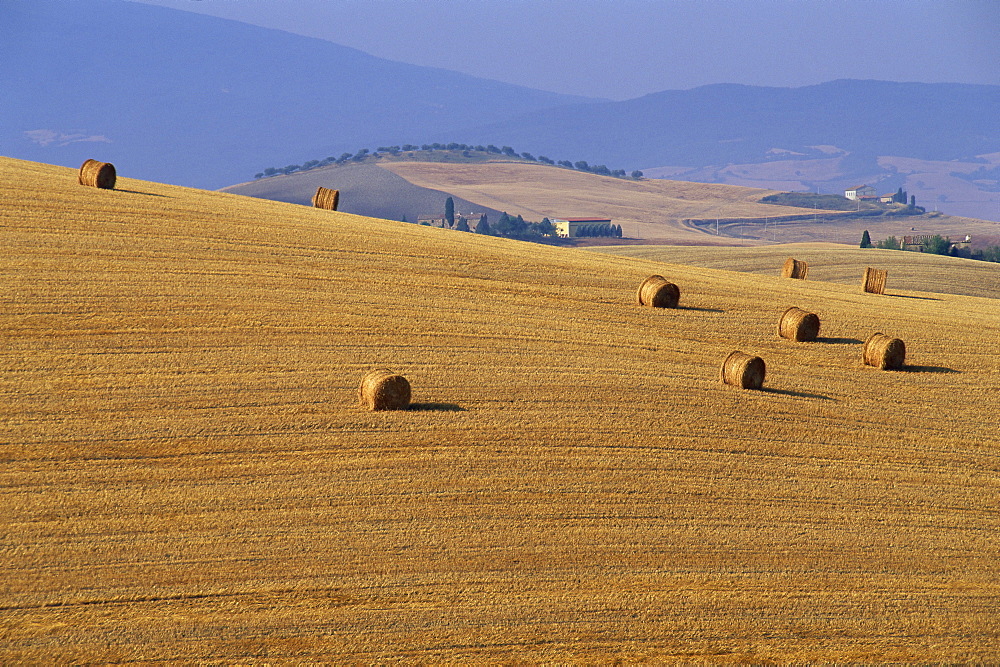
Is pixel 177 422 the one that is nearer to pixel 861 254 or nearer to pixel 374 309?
pixel 374 309

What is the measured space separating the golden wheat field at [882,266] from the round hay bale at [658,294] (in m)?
21.0

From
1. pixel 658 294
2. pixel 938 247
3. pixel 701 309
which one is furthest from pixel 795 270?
pixel 938 247

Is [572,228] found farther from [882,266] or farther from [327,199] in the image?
[327,199]

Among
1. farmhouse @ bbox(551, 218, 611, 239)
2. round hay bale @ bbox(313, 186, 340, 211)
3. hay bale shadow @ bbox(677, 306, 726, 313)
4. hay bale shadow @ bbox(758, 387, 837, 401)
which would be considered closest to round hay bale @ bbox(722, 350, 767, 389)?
hay bale shadow @ bbox(758, 387, 837, 401)

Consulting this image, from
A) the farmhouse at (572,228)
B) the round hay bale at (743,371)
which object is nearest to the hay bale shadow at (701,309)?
the round hay bale at (743,371)

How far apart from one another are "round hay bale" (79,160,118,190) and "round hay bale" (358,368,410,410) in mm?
10655

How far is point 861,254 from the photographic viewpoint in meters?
52.1

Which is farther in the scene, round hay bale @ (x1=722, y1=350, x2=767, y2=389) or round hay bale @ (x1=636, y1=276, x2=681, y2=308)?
round hay bale @ (x1=636, y1=276, x2=681, y2=308)

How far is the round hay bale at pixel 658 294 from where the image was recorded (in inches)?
669

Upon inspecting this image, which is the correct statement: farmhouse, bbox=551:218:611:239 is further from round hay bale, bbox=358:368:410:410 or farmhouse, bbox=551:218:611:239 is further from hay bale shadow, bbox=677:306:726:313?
round hay bale, bbox=358:368:410:410

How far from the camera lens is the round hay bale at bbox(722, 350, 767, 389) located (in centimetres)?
1346

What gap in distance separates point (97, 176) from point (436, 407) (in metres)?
11.3

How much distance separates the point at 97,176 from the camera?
19.5m

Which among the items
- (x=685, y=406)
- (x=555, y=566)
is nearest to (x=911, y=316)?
(x=685, y=406)
